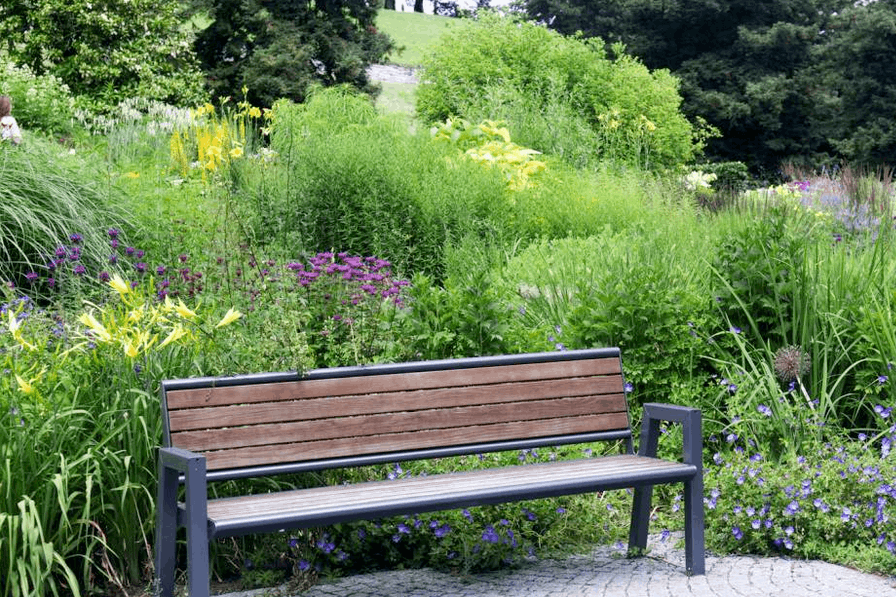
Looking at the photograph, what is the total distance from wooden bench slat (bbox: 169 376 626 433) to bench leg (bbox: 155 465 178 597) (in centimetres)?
17

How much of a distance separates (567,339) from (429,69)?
11571 millimetres

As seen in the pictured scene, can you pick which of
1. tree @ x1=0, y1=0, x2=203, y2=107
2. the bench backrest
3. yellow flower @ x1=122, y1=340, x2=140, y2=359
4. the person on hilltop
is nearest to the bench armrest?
the bench backrest

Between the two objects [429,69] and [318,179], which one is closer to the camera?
[318,179]

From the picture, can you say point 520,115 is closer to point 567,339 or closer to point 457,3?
point 567,339

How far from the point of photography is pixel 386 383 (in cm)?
399

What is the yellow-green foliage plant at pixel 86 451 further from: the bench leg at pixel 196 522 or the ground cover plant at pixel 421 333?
the bench leg at pixel 196 522

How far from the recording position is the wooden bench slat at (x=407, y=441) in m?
3.71

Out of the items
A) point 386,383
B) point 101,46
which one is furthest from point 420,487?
point 101,46

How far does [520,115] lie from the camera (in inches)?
497

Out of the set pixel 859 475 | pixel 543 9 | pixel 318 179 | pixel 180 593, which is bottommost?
pixel 180 593

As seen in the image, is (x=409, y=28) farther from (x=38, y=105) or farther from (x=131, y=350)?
(x=131, y=350)

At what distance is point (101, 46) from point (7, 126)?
10.7 m

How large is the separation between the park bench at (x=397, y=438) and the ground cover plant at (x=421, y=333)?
217 mm

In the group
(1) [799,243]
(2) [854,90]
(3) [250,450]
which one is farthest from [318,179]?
(2) [854,90]
